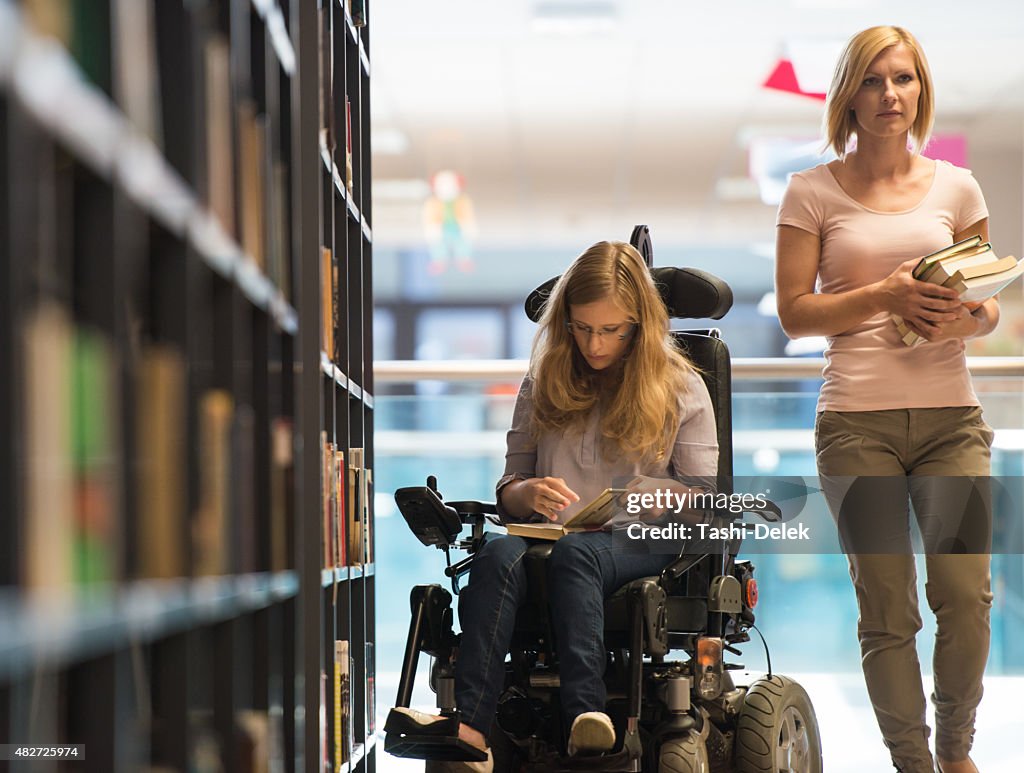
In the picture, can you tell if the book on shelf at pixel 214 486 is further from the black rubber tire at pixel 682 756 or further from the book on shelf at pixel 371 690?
the book on shelf at pixel 371 690

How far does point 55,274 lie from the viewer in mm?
821

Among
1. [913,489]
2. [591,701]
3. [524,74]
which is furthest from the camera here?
[524,74]

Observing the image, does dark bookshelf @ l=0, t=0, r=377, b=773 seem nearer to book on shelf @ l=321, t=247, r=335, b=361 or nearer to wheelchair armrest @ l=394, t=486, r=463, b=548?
book on shelf @ l=321, t=247, r=335, b=361

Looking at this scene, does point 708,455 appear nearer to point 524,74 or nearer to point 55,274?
point 55,274

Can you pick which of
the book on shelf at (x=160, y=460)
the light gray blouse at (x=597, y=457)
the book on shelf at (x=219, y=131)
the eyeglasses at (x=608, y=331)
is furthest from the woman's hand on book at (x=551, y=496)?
the book on shelf at (x=160, y=460)

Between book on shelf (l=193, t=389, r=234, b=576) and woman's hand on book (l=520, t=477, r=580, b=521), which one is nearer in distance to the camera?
book on shelf (l=193, t=389, r=234, b=576)

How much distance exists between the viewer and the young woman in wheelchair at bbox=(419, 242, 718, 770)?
199 cm

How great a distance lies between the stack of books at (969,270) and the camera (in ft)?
6.27

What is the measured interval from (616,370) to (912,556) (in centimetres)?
63

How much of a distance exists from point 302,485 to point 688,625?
0.74 m

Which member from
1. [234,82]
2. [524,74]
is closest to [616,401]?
[234,82]

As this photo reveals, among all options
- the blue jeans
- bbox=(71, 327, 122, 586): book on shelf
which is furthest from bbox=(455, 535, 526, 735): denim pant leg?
bbox=(71, 327, 122, 586): book on shelf

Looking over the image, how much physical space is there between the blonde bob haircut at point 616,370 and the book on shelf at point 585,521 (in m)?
0.17

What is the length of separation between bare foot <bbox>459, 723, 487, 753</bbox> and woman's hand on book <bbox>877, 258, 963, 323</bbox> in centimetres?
95
